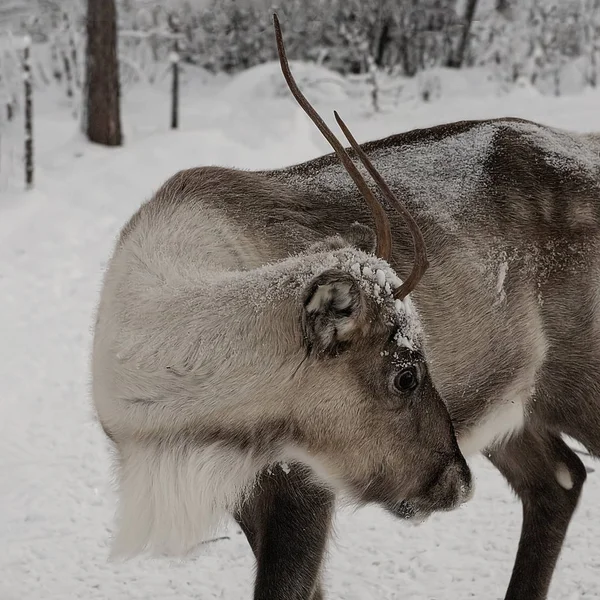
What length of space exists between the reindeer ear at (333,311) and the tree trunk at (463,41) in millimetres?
13444

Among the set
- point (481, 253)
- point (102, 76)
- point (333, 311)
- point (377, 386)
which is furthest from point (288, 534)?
point (102, 76)

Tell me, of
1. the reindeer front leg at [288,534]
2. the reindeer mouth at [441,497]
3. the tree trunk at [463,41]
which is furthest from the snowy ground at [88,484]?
the tree trunk at [463,41]

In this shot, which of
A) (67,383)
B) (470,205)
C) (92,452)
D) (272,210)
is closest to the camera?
(272,210)

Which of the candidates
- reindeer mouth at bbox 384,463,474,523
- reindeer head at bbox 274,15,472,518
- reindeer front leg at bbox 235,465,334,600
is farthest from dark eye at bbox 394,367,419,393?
reindeer front leg at bbox 235,465,334,600

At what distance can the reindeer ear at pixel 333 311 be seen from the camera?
7.20 ft

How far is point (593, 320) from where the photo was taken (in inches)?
130

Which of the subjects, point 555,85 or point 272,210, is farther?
point 555,85

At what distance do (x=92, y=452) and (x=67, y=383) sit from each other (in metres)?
0.81

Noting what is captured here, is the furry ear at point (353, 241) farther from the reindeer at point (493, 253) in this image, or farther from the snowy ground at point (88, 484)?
the snowy ground at point (88, 484)

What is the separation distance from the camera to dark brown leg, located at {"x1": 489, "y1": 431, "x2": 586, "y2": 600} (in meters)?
3.68

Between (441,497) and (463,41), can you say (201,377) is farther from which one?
(463,41)

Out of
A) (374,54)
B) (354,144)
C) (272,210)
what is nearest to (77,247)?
(272,210)

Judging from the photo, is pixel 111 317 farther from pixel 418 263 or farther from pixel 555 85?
pixel 555 85

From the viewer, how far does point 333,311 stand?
7.38 feet
